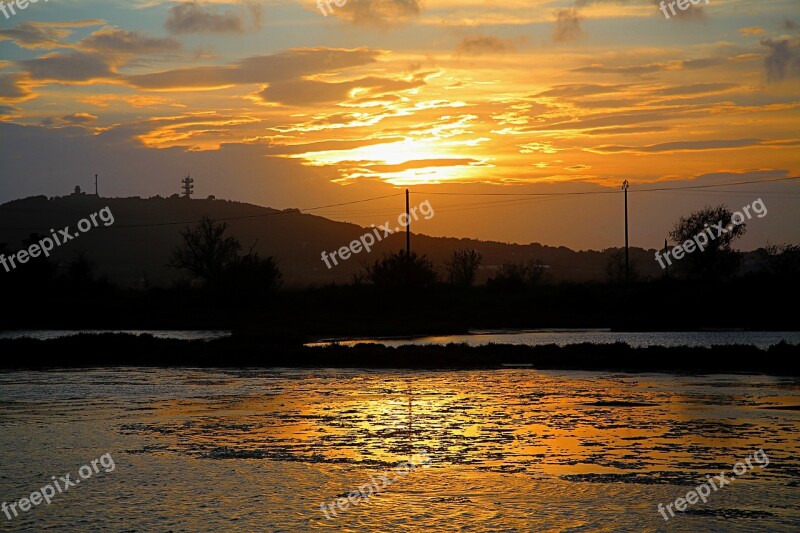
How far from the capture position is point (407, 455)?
1383 cm

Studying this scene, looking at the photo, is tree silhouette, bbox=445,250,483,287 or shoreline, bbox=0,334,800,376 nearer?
shoreline, bbox=0,334,800,376

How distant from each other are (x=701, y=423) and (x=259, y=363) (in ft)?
63.9

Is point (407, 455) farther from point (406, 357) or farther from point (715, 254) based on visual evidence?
point (715, 254)

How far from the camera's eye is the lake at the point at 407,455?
10453 mm

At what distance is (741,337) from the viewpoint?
47.6 metres

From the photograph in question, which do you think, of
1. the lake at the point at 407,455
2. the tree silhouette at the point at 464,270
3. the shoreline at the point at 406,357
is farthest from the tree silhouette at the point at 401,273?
the lake at the point at 407,455

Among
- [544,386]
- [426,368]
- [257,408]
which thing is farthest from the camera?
[426,368]

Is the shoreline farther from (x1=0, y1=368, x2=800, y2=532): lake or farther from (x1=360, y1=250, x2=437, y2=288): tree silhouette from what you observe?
(x1=360, y1=250, x2=437, y2=288): tree silhouette

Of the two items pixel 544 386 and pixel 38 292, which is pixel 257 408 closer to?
pixel 544 386

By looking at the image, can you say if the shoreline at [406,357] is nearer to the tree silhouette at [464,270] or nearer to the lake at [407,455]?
the lake at [407,455]

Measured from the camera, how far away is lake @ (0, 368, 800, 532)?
412 inches

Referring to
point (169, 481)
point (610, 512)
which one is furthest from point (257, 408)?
point (610, 512)

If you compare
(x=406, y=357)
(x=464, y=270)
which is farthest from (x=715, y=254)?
(x=406, y=357)

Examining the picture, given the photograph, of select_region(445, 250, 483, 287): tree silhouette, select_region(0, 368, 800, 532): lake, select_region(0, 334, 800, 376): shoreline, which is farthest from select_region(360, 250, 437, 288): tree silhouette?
select_region(0, 368, 800, 532): lake
